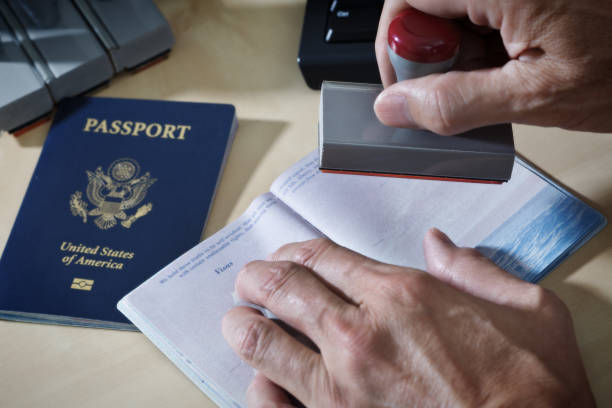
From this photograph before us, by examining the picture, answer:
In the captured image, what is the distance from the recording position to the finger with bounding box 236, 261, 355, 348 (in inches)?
18.7

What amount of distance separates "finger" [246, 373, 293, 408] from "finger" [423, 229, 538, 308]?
0.64 ft

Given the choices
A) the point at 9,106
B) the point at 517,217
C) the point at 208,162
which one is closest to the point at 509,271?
the point at 517,217

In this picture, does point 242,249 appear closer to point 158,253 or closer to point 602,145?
point 158,253

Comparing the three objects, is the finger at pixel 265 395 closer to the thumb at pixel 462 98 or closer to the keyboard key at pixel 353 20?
the thumb at pixel 462 98

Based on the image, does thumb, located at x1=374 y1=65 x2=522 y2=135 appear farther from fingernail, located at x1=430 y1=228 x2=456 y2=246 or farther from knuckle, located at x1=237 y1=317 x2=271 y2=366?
knuckle, located at x1=237 y1=317 x2=271 y2=366

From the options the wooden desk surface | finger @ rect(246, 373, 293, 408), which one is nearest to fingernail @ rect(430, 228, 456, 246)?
the wooden desk surface

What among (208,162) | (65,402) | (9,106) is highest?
(9,106)

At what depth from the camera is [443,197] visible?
64 centimetres

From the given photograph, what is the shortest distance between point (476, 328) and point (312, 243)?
7.0 inches

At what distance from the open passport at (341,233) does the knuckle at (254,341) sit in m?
0.05

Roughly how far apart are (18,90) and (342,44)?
43 cm

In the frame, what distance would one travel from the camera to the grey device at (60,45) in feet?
2.39

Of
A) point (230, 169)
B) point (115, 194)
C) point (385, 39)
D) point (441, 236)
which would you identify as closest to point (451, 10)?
point (385, 39)

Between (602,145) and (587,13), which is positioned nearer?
(587,13)
